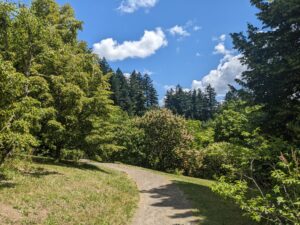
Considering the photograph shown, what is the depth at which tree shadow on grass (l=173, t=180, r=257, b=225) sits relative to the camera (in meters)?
13.3

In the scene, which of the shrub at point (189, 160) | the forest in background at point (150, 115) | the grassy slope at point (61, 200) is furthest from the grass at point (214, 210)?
the shrub at point (189, 160)

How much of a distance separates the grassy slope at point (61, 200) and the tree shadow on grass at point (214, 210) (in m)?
2.98

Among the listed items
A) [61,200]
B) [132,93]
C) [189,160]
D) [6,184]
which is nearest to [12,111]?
[6,184]

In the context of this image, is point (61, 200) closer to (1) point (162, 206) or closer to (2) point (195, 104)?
(1) point (162, 206)

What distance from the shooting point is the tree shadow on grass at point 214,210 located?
13336mm

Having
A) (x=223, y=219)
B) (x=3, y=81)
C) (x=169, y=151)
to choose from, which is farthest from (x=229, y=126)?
(x=3, y=81)

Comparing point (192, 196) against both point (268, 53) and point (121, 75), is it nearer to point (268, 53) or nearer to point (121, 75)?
point (268, 53)

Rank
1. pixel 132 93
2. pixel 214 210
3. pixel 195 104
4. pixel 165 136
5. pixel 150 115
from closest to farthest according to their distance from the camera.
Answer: pixel 214 210, pixel 165 136, pixel 150 115, pixel 132 93, pixel 195 104

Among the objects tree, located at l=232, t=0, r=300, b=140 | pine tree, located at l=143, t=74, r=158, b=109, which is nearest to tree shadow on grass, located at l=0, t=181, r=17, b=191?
tree, located at l=232, t=0, r=300, b=140

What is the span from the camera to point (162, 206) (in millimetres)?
15836

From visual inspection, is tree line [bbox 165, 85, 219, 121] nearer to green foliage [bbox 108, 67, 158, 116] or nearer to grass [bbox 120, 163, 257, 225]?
A: green foliage [bbox 108, 67, 158, 116]

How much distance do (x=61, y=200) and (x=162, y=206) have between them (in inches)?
189

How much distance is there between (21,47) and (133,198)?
898 centimetres

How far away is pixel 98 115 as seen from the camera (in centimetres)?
2467
